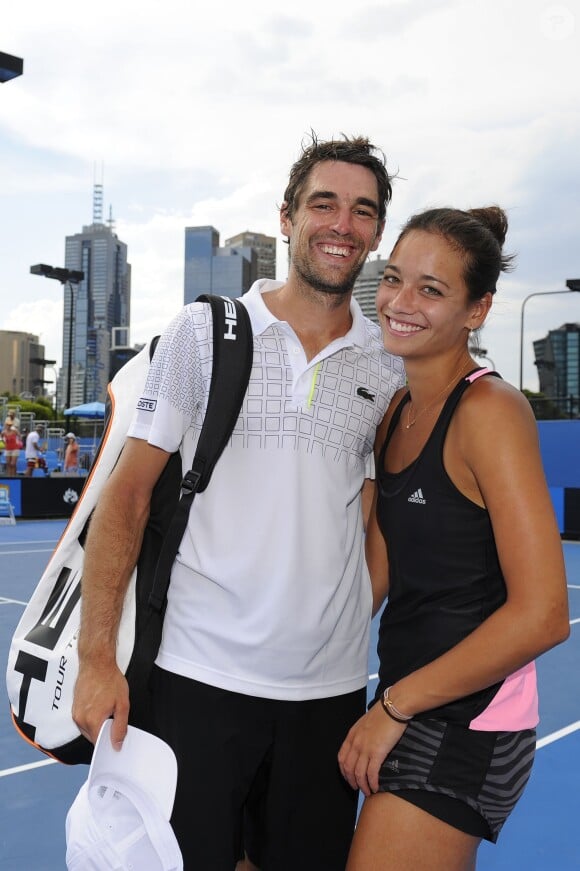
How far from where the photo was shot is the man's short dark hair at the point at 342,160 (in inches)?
102

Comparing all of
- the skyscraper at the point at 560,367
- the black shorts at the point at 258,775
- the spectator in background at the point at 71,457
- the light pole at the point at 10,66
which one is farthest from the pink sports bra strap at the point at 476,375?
the skyscraper at the point at 560,367

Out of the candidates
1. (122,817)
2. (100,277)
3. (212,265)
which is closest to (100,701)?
(122,817)

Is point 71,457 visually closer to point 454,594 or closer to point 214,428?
point 214,428

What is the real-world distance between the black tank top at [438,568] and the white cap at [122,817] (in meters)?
0.58

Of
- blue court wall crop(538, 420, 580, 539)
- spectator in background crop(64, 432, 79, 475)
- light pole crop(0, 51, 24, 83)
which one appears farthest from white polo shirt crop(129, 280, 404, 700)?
spectator in background crop(64, 432, 79, 475)

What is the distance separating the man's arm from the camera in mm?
2111

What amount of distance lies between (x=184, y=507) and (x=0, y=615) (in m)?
6.69

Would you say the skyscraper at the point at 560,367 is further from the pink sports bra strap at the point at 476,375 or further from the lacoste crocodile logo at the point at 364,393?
the pink sports bra strap at the point at 476,375

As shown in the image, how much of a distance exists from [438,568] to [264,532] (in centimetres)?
46

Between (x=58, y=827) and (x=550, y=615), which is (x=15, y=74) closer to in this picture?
(x=58, y=827)

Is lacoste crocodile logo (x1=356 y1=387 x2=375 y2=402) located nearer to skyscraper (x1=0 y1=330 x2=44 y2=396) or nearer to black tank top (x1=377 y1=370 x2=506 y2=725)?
black tank top (x1=377 y1=370 x2=506 y2=725)

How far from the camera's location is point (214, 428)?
7.29 ft

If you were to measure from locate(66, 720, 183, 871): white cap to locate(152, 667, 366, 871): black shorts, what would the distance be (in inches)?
3.9

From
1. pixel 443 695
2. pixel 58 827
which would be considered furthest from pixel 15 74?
pixel 443 695
